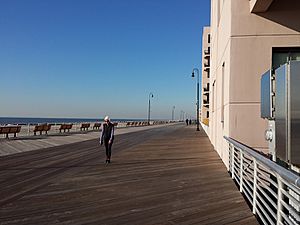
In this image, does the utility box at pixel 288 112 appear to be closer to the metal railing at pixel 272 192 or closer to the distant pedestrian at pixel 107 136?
the metal railing at pixel 272 192

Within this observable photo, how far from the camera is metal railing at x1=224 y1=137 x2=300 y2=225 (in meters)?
3.67

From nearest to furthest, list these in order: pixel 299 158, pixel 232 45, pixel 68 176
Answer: pixel 299 158
pixel 68 176
pixel 232 45

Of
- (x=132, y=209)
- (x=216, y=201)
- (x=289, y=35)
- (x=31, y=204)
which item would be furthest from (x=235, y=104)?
(x=31, y=204)

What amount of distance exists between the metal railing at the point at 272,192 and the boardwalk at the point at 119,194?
0.83 feet

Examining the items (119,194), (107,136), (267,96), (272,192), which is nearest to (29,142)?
(107,136)

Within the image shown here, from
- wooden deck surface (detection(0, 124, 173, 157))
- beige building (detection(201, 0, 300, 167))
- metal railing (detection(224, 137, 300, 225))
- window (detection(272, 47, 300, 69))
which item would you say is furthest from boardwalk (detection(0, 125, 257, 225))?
wooden deck surface (detection(0, 124, 173, 157))

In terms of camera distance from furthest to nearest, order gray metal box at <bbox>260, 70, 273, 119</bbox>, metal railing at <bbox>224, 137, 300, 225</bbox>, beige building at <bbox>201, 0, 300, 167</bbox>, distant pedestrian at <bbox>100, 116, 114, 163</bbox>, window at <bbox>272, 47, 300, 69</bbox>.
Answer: distant pedestrian at <bbox>100, 116, 114, 163</bbox>
window at <bbox>272, 47, 300, 69</bbox>
beige building at <bbox>201, 0, 300, 167</bbox>
gray metal box at <bbox>260, 70, 273, 119</bbox>
metal railing at <bbox>224, 137, 300, 225</bbox>

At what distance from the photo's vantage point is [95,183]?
8.65 meters

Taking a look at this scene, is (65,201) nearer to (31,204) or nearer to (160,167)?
(31,204)

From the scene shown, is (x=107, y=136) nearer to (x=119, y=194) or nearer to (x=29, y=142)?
(x=119, y=194)

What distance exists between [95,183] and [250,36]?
6.17 metres

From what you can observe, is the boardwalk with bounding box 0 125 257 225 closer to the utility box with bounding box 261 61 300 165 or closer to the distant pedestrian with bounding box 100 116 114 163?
the distant pedestrian with bounding box 100 116 114 163

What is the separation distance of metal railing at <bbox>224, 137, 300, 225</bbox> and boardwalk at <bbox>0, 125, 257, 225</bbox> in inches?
9.9

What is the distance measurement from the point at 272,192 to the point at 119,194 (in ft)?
11.5
